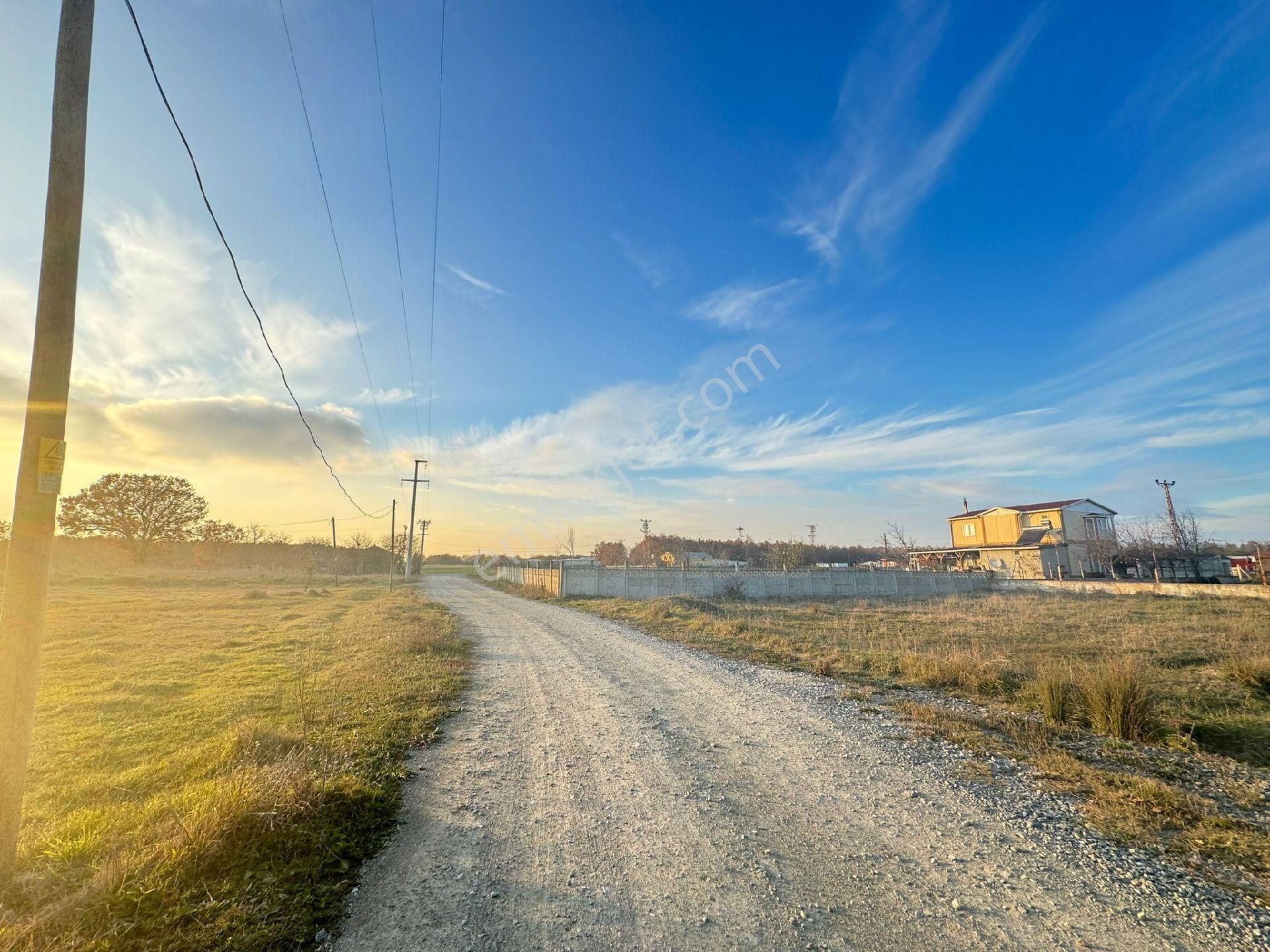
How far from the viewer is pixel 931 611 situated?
2048 cm

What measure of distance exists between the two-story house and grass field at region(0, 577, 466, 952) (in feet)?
161

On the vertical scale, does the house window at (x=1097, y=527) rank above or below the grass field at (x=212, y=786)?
above

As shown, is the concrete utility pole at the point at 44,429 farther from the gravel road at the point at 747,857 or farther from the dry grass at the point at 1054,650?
the dry grass at the point at 1054,650

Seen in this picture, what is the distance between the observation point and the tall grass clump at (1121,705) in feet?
19.6

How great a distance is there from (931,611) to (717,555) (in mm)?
60631

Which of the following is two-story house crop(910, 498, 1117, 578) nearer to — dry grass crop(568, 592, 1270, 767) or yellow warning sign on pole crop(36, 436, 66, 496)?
dry grass crop(568, 592, 1270, 767)

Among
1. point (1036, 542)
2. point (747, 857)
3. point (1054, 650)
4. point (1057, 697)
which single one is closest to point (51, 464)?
point (747, 857)

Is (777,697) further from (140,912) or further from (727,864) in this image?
(140,912)

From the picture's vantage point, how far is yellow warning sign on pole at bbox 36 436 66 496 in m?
3.25

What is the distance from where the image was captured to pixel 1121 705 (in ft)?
20.0

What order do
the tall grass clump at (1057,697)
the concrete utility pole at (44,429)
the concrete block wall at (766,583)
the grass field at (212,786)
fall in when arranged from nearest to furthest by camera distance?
the grass field at (212,786)
the concrete utility pole at (44,429)
the tall grass clump at (1057,697)
the concrete block wall at (766,583)

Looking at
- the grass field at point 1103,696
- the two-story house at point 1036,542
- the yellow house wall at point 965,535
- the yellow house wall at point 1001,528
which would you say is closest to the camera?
the grass field at point 1103,696

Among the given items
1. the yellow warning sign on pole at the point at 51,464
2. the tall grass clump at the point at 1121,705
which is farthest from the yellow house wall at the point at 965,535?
the yellow warning sign on pole at the point at 51,464

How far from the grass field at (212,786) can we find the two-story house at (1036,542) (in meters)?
49.2
